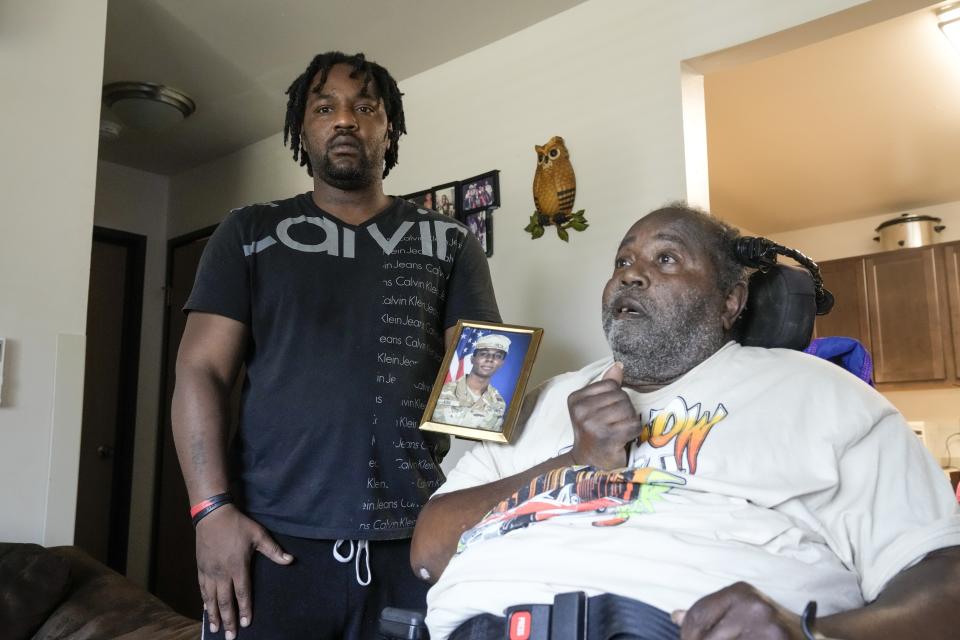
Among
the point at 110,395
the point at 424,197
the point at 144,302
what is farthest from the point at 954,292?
the point at 110,395

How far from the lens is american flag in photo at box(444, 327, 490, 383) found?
4.05 feet

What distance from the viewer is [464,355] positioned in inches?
49.1

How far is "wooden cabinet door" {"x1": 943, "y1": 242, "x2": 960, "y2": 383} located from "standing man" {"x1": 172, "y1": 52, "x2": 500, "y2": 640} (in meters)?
4.31

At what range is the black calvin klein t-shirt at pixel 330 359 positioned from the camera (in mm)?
1324

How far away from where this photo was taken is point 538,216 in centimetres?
278

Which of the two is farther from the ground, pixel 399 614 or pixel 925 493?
pixel 925 493

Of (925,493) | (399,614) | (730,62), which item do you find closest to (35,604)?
(399,614)

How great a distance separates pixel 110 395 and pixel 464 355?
353 centimetres

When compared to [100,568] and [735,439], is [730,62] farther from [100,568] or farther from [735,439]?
Result: [100,568]

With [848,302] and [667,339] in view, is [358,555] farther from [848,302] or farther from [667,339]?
[848,302]

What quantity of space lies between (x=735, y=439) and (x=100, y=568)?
5.45ft

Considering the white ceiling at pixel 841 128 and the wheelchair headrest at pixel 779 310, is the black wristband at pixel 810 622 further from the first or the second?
the white ceiling at pixel 841 128

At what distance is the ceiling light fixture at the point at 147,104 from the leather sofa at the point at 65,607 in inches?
86.2

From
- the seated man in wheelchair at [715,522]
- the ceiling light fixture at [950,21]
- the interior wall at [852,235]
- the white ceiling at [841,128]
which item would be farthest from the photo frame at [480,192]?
the interior wall at [852,235]
